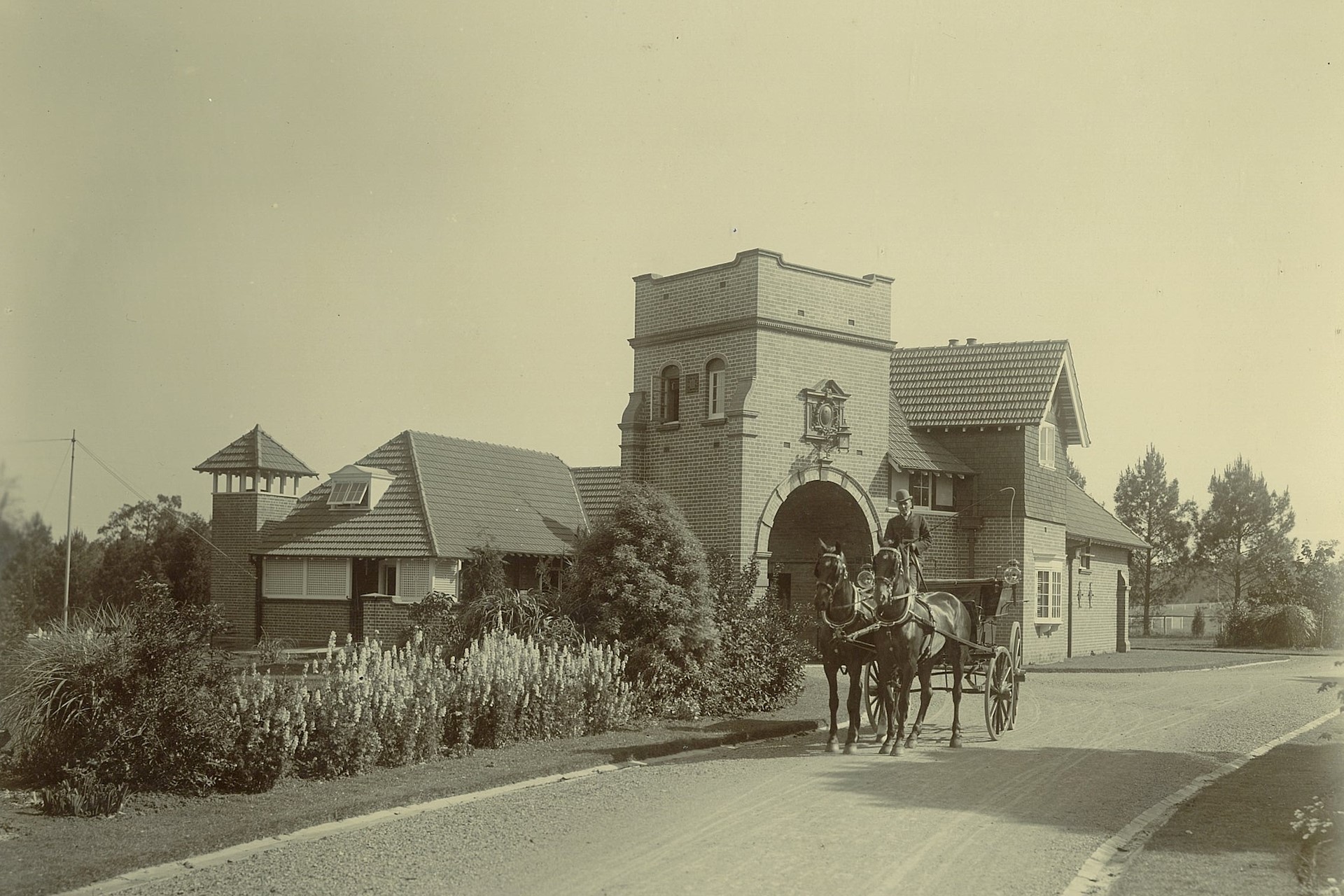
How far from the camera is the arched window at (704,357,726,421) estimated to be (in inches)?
1056

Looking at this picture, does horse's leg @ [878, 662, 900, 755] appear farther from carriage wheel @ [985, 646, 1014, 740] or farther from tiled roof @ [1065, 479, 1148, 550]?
tiled roof @ [1065, 479, 1148, 550]

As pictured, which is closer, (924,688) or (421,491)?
(924,688)

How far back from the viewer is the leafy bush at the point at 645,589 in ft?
53.3

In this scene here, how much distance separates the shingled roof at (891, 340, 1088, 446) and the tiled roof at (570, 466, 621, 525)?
9.55m

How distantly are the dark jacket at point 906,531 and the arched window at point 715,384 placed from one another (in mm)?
12706

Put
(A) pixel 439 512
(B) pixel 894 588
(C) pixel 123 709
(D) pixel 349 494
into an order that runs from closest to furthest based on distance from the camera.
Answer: (C) pixel 123 709 < (B) pixel 894 588 < (A) pixel 439 512 < (D) pixel 349 494

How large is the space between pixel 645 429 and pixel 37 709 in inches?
744

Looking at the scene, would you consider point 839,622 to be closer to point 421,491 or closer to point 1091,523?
point 421,491

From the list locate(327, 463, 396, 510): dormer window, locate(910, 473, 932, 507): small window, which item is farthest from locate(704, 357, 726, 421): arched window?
locate(327, 463, 396, 510): dormer window

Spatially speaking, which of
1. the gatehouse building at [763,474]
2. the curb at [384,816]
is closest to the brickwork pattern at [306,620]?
the gatehouse building at [763,474]

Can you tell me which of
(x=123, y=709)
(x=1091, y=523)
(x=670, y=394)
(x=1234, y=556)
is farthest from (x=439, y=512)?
(x=1234, y=556)

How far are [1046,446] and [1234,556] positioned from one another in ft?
127

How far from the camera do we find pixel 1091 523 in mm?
38625

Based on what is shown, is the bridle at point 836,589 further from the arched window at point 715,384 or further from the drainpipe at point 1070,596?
the drainpipe at point 1070,596
